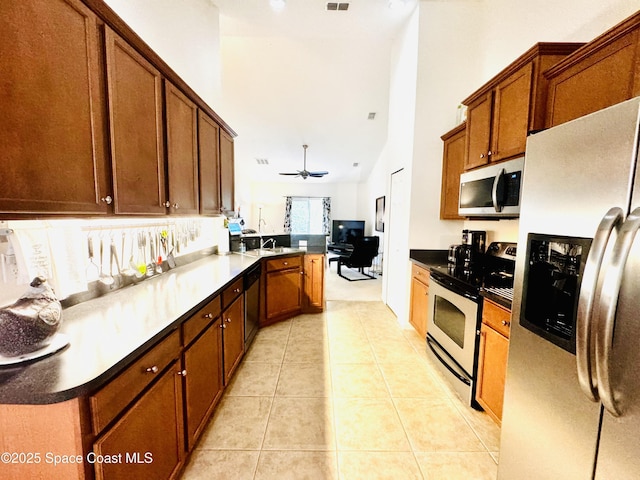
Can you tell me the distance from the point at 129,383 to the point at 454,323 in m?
2.02

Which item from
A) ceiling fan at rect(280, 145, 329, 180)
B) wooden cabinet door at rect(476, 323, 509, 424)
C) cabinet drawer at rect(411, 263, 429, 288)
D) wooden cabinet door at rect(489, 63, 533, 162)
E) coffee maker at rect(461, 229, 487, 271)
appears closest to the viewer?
wooden cabinet door at rect(476, 323, 509, 424)

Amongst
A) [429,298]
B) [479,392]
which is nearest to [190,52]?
[429,298]

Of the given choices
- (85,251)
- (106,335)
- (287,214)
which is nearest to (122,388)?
(106,335)

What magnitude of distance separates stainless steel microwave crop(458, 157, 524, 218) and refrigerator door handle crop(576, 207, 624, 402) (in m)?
1.09

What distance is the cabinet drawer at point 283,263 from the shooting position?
10.0ft

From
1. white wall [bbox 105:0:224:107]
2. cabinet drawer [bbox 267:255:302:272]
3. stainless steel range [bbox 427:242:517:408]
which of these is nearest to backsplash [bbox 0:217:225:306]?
cabinet drawer [bbox 267:255:302:272]

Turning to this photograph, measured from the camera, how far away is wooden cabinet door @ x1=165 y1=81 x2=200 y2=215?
5.41 feet

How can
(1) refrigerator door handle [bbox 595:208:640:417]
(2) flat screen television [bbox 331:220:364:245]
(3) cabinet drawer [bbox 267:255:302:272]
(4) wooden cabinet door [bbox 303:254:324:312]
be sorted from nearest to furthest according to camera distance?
(1) refrigerator door handle [bbox 595:208:640:417] < (3) cabinet drawer [bbox 267:255:302:272] < (4) wooden cabinet door [bbox 303:254:324:312] < (2) flat screen television [bbox 331:220:364:245]

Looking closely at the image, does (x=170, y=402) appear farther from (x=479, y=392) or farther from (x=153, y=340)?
(x=479, y=392)

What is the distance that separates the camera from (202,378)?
4.90 ft

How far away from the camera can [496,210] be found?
1.83 m

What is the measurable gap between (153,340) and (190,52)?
100 inches

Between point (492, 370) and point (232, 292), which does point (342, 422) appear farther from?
point (232, 292)

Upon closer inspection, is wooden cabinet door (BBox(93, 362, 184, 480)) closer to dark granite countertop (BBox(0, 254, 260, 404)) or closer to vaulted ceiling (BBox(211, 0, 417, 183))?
dark granite countertop (BBox(0, 254, 260, 404))
